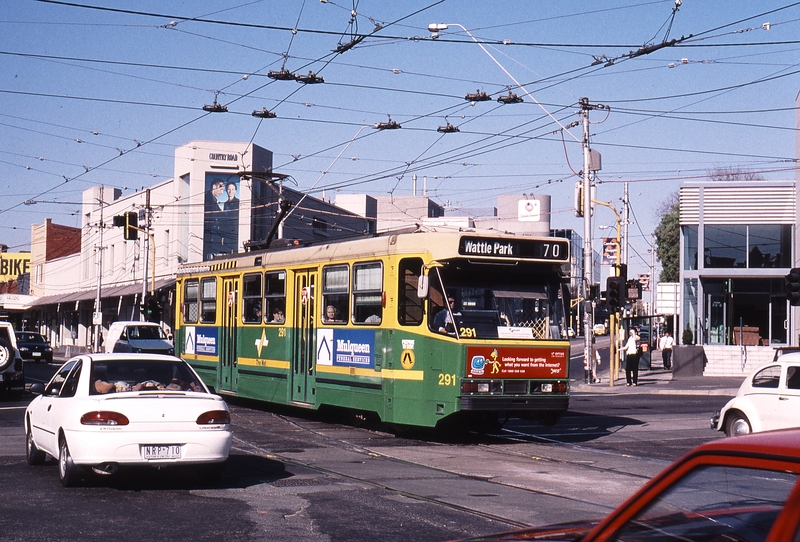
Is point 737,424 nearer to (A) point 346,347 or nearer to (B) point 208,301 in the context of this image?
(A) point 346,347

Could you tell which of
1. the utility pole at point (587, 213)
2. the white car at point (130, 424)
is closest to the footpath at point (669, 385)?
the utility pole at point (587, 213)

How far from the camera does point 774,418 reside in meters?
16.0

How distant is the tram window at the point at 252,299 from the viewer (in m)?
21.2

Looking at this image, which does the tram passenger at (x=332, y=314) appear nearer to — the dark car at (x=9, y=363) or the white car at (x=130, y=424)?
the white car at (x=130, y=424)

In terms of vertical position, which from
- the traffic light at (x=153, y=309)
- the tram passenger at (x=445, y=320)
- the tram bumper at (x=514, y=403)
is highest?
the traffic light at (x=153, y=309)

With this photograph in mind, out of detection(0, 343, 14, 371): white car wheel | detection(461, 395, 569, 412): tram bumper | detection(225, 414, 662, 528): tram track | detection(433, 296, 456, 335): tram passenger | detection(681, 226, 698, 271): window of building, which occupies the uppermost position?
detection(681, 226, 698, 271): window of building

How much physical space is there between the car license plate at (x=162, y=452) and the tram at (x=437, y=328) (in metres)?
5.57

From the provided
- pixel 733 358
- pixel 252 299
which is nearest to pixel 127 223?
pixel 252 299

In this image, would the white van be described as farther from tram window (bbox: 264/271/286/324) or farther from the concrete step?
the concrete step

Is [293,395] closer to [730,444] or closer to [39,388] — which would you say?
[39,388]

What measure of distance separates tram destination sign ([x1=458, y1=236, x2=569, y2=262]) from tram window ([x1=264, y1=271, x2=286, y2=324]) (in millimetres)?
5319

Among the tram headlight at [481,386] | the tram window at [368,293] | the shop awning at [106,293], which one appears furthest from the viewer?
the shop awning at [106,293]

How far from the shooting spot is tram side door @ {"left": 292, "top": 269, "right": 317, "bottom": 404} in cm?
1895

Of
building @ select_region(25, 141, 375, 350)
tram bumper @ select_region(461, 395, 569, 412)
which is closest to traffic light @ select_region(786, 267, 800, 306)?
tram bumper @ select_region(461, 395, 569, 412)
